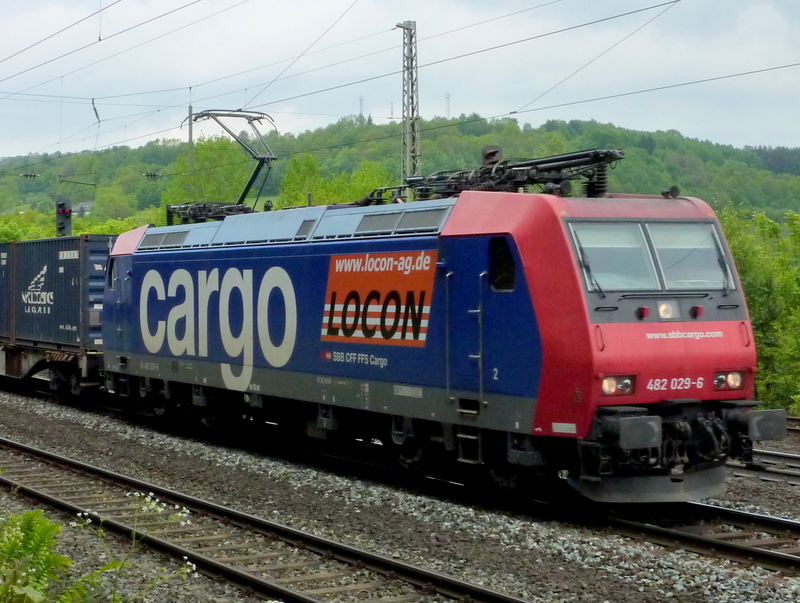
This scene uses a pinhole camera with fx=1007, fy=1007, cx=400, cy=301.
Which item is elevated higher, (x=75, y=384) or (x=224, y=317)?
(x=224, y=317)

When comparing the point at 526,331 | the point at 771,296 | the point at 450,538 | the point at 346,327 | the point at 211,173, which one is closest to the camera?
the point at 450,538

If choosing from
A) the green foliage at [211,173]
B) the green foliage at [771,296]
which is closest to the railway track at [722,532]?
the green foliage at [771,296]

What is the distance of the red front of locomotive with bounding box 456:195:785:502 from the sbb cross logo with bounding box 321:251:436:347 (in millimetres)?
1425

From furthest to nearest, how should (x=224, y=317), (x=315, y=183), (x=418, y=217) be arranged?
(x=315, y=183) → (x=224, y=317) → (x=418, y=217)

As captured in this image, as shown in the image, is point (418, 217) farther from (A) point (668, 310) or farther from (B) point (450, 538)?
(B) point (450, 538)

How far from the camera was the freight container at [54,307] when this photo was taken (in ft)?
66.4

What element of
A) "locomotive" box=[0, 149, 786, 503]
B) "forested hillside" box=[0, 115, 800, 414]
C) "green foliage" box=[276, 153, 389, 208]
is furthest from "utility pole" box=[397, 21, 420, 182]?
"green foliage" box=[276, 153, 389, 208]

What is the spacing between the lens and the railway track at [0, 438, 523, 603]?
24.2ft

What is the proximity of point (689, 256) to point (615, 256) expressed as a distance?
95 cm

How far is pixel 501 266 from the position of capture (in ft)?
32.3

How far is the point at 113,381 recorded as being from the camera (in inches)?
729

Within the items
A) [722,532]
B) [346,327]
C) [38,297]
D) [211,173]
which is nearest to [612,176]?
[38,297]

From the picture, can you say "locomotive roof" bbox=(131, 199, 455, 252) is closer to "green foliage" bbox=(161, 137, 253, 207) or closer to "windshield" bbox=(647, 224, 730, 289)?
"windshield" bbox=(647, 224, 730, 289)

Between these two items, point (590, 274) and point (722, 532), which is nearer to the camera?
point (722, 532)
